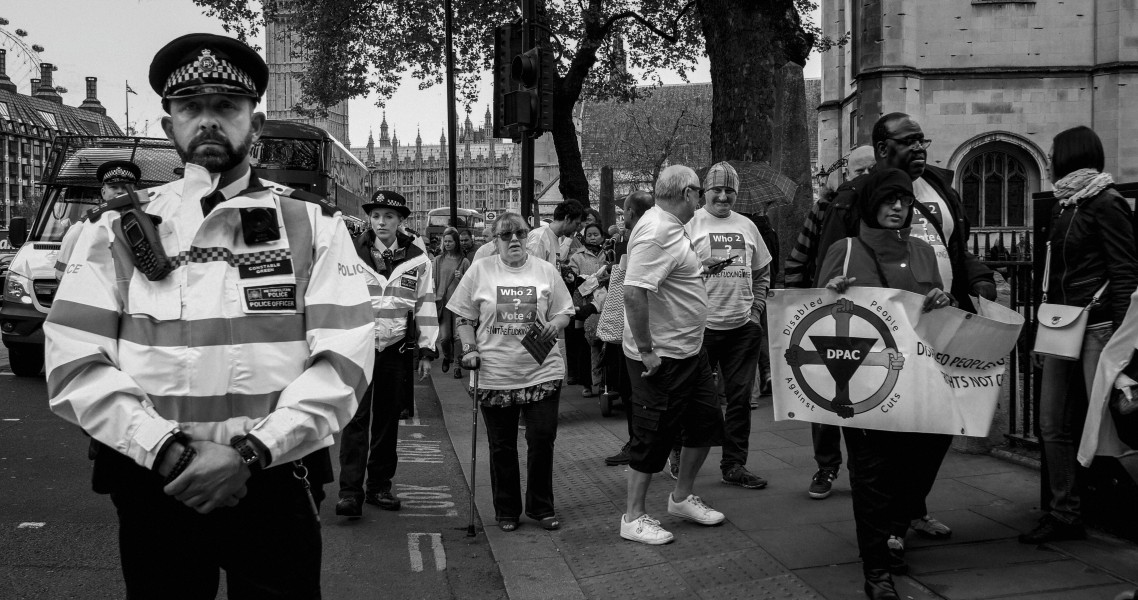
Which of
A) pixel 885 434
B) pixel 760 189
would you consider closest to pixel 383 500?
pixel 885 434

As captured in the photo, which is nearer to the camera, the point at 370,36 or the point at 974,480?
the point at 974,480

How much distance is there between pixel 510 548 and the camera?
17.8 feet

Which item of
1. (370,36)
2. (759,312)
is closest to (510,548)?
(759,312)

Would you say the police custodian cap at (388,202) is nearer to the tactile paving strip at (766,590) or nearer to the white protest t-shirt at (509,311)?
the white protest t-shirt at (509,311)

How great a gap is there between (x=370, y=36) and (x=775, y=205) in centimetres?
1675

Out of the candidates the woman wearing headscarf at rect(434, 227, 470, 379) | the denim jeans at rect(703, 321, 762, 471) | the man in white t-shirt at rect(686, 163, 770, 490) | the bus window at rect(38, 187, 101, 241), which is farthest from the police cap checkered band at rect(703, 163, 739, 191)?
the bus window at rect(38, 187, 101, 241)

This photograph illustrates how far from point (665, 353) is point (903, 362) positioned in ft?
4.48

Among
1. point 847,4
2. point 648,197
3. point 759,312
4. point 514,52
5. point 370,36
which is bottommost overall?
point 759,312

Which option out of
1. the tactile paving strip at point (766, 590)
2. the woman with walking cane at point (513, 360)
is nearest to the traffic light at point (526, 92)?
the woman with walking cane at point (513, 360)

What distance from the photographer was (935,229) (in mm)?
4855

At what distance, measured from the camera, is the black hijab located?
14.5ft

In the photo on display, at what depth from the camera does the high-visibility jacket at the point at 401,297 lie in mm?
6430

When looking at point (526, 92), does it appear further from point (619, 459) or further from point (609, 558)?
→ point (609, 558)

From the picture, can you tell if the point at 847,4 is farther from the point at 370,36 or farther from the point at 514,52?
the point at 514,52
